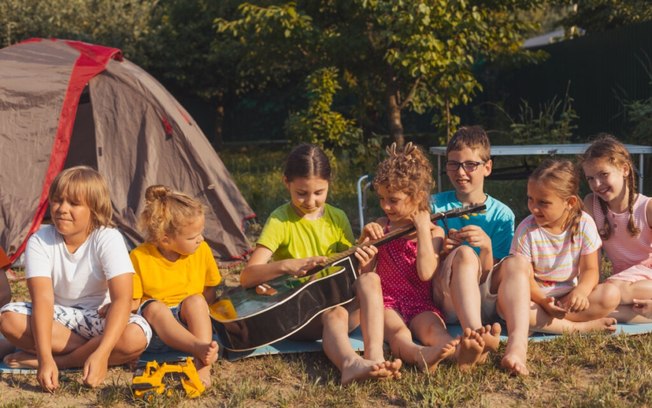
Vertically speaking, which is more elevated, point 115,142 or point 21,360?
point 115,142

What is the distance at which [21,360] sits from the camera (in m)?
3.31

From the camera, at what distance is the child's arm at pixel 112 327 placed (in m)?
3.05

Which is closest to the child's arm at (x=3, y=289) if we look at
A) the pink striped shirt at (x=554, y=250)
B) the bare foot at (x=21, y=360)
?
the bare foot at (x=21, y=360)

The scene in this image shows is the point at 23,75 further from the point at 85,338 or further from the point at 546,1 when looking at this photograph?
the point at 546,1

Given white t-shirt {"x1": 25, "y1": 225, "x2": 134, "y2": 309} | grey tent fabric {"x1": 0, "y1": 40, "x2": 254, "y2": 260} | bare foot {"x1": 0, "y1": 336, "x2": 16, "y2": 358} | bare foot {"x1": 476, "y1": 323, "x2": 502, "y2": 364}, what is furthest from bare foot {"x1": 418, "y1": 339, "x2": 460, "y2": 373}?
grey tent fabric {"x1": 0, "y1": 40, "x2": 254, "y2": 260}

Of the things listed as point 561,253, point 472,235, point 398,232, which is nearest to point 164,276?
point 398,232

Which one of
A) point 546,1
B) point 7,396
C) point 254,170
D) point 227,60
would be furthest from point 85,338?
point 227,60

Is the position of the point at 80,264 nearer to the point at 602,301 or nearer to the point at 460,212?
the point at 460,212

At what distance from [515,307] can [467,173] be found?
2.64ft

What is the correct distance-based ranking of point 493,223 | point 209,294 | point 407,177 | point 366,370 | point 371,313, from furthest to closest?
point 493,223, point 209,294, point 407,177, point 371,313, point 366,370

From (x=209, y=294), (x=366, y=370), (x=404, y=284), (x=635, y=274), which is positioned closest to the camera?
(x=366, y=370)

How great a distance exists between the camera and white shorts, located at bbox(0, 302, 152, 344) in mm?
3256

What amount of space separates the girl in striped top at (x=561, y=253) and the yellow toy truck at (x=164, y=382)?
1534 mm

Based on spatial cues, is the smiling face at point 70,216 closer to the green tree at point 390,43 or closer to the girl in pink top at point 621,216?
the girl in pink top at point 621,216
